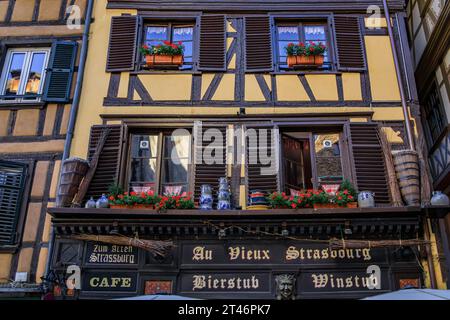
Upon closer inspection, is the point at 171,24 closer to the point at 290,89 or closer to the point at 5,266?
the point at 290,89

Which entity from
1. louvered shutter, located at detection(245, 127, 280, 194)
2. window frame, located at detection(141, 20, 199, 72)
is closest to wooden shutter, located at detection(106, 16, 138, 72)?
window frame, located at detection(141, 20, 199, 72)

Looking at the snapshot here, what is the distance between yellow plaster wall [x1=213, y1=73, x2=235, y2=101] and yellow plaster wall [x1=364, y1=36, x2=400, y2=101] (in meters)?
2.78

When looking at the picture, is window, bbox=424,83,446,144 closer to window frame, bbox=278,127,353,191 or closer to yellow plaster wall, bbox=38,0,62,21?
window frame, bbox=278,127,353,191

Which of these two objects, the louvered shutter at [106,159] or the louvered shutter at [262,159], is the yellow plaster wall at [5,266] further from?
the louvered shutter at [262,159]

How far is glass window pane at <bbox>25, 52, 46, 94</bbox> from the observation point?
929 centimetres

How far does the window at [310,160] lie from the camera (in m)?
8.26

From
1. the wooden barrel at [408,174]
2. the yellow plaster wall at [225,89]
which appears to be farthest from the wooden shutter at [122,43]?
the wooden barrel at [408,174]

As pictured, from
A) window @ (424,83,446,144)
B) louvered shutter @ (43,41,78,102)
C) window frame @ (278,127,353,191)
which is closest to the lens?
window frame @ (278,127,353,191)

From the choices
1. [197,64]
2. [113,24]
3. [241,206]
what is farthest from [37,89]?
[241,206]

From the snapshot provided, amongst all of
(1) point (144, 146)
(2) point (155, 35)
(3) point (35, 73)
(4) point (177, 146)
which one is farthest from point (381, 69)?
(3) point (35, 73)

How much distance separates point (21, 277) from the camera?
→ 7.52m

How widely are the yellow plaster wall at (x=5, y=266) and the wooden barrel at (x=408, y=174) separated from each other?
6.88 metres

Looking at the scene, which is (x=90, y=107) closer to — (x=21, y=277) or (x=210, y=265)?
(x=21, y=277)

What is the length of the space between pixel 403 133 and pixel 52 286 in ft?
22.1
